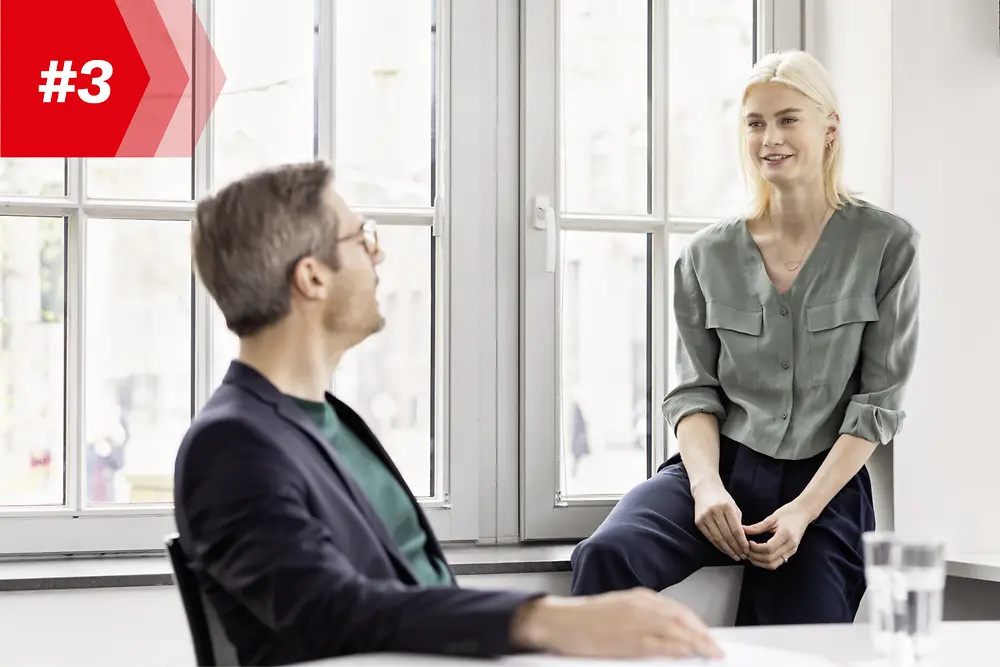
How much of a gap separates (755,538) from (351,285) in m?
1.11

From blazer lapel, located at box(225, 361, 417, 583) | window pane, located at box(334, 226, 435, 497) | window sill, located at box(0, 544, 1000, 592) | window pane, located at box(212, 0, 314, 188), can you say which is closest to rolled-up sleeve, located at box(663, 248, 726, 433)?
window sill, located at box(0, 544, 1000, 592)

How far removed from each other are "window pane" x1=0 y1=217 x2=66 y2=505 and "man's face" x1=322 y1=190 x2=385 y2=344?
1.15 m

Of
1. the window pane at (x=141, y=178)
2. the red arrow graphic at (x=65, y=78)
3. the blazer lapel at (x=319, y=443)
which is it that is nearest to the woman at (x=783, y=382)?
the blazer lapel at (x=319, y=443)

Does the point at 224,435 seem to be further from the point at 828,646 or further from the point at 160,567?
the point at 160,567

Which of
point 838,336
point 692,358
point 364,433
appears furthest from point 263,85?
→ point 838,336

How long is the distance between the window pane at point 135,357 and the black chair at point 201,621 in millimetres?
1215

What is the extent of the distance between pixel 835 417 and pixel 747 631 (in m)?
1.13

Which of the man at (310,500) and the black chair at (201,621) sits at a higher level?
the man at (310,500)

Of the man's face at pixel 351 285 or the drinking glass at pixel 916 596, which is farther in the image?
the man's face at pixel 351 285

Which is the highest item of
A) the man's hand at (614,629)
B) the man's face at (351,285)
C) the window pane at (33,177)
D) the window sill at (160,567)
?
the window pane at (33,177)

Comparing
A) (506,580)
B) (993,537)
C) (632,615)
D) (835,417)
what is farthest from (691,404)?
(632,615)

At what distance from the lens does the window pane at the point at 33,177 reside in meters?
2.28

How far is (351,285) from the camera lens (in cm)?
135

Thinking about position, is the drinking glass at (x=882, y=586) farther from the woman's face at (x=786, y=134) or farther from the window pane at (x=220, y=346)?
the window pane at (x=220, y=346)
